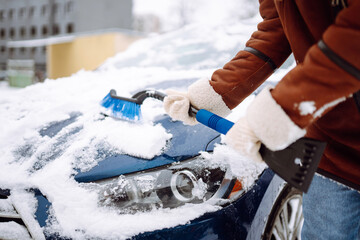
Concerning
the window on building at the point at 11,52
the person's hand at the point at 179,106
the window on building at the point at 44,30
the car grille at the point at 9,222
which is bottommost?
the window on building at the point at 11,52

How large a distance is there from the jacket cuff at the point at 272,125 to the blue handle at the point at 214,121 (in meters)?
0.22

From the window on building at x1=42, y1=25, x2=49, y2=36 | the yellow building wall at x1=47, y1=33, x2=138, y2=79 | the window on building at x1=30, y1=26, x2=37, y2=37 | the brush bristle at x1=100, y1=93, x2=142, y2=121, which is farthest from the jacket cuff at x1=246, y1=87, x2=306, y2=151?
the window on building at x1=30, y1=26, x2=37, y2=37

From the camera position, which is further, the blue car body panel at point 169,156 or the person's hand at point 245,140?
the blue car body panel at point 169,156

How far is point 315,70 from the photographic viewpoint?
2.21ft

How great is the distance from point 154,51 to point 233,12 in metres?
20.7

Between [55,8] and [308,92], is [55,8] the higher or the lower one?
the lower one

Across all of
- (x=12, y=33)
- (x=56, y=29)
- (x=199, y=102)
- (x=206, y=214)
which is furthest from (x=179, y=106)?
(x=12, y=33)

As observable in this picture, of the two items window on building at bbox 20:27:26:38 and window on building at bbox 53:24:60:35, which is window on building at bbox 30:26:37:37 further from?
window on building at bbox 53:24:60:35

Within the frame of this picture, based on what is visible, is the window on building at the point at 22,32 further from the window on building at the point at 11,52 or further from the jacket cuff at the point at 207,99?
the jacket cuff at the point at 207,99

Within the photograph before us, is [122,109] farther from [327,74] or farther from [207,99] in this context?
[327,74]

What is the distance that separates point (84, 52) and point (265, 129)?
11.5 m

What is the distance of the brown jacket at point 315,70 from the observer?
0.65m

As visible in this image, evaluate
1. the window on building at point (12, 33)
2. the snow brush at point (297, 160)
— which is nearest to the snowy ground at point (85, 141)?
the snow brush at point (297, 160)

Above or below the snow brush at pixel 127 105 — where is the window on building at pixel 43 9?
below
